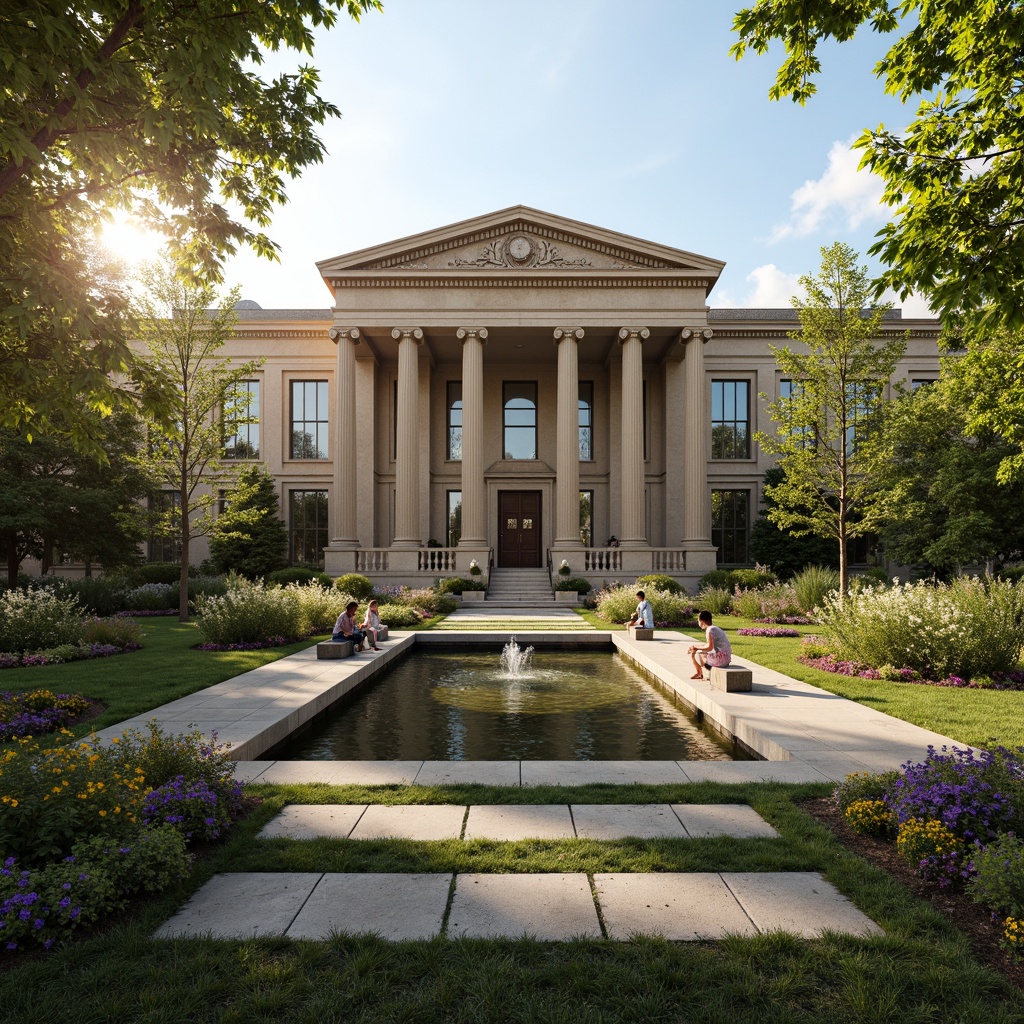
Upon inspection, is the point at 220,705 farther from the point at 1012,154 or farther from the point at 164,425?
the point at 1012,154

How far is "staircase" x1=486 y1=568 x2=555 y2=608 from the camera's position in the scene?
91.8 ft

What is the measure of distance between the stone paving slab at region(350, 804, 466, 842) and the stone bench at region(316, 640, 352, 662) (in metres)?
8.06

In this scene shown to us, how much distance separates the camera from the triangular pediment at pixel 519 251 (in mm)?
30656

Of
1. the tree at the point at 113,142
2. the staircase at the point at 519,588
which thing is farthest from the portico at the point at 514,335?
the tree at the point at 113,142

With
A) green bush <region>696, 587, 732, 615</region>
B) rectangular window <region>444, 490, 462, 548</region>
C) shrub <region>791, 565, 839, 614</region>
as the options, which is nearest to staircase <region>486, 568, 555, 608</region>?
rectangular window <region>444, 490, 462, 548</region>

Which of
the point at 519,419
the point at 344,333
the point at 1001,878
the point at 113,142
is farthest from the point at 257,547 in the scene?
the point at 1001,878

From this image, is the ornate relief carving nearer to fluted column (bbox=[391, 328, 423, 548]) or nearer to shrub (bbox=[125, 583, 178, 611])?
fluted column (bbox=[391, 328, 423, 548])

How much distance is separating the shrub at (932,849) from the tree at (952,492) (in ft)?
75.3

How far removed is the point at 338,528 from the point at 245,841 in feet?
89.2

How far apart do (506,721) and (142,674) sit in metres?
6.99

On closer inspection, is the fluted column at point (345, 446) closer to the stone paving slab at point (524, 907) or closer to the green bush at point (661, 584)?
the green bush at point (661, 584)

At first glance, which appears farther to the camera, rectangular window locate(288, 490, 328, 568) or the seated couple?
rectangular window locate(288, 490, 328, 568)

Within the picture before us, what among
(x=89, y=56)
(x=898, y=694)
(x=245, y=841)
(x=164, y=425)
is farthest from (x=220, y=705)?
(x=898, y=694)

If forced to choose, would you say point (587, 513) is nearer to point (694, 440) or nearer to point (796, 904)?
point (694, 440)
